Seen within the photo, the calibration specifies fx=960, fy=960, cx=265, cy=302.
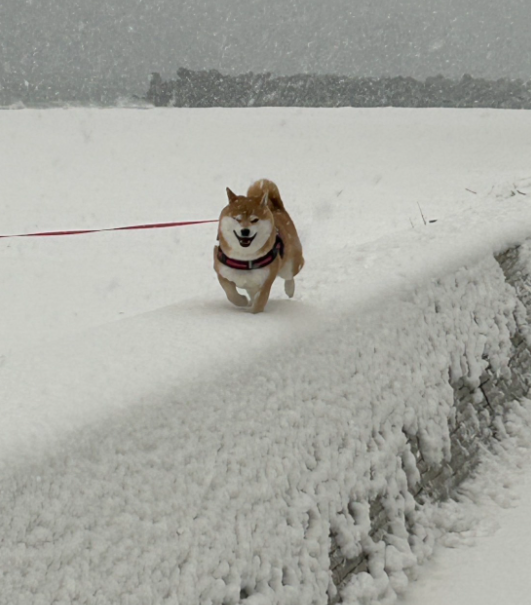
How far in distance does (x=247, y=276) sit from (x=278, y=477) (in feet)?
2.60

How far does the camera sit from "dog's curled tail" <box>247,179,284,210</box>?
3.28m

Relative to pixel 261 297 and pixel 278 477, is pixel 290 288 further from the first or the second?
pixel 278 477

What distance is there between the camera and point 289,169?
13.9 m

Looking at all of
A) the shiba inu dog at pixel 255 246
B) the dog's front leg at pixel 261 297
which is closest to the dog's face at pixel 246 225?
the shiba inu dog at pixel 255 246

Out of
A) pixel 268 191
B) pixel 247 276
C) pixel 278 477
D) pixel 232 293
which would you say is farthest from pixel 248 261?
pixel 278 477

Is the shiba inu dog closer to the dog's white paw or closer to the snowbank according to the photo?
the dog's white paw

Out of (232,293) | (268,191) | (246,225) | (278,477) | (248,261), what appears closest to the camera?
Answer: (278,477)

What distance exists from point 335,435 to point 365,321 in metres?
0.56

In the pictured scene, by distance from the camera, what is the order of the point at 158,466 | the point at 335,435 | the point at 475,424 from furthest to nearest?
the point at 475,424, the point at 335,435, the point at 158,466

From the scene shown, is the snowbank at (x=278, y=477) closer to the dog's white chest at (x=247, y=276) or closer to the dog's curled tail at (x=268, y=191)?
the dog's white chest at (x=247, y=276)

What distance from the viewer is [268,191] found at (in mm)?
3363

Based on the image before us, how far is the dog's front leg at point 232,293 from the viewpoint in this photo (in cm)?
320

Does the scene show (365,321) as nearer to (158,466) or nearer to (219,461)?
(219,461)

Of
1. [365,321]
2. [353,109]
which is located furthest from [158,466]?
[353,109]
